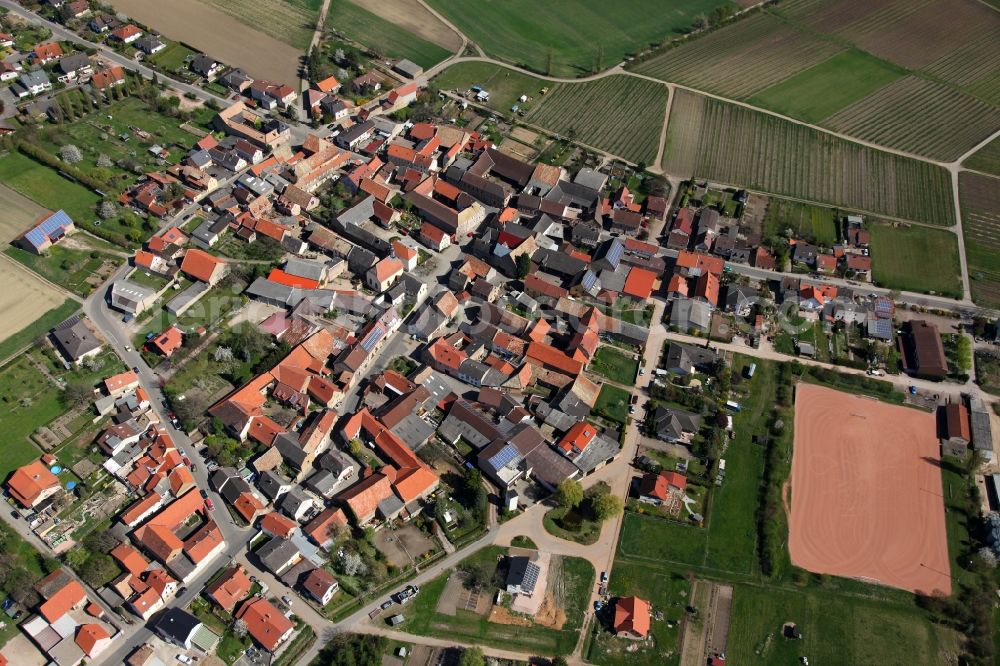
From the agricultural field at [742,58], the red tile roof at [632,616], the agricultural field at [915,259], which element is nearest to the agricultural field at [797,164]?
the agricultural field at [915,259]

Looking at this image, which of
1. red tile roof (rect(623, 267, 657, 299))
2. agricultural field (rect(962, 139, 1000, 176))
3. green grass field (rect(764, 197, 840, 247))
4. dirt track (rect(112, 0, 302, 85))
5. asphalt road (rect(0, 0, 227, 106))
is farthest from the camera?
dirt track (rect(112, 0, 302, 85))

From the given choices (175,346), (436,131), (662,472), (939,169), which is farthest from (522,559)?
(939,169)

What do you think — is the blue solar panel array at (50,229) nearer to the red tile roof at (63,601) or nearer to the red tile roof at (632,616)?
the red tile roof at (63,601)

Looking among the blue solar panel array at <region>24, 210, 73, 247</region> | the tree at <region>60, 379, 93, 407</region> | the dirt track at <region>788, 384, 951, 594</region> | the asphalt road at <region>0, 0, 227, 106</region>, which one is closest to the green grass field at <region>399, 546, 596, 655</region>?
the dirt track at <region>788, 384, 951, 594</region>

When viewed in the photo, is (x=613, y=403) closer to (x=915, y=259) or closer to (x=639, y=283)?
(x=639, y=283)

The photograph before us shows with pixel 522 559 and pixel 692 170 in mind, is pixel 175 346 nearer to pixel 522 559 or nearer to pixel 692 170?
pixel 522 559

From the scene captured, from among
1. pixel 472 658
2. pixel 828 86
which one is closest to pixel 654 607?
pixel 472 658

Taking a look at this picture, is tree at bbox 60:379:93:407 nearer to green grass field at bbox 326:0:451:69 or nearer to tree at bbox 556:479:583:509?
tree at bbox 556:479:583:509

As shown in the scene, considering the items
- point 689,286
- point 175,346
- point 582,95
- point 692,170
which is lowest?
point 175,346
